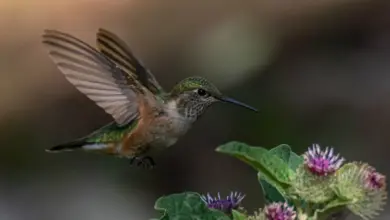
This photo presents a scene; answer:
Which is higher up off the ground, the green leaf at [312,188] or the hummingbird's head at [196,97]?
the hummingbird's head at [196,97]

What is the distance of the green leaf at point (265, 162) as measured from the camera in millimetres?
2693

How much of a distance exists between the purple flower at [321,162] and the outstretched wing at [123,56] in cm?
119

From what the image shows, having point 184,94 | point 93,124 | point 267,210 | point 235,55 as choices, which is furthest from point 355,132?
point 267,210

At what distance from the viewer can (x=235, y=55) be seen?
10.7 m

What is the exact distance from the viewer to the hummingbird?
392cm

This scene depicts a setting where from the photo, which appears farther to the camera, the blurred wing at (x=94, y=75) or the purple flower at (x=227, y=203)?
the blurred wing at (x=94, y=75)

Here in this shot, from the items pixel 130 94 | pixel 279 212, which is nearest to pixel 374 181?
pixel 279 212

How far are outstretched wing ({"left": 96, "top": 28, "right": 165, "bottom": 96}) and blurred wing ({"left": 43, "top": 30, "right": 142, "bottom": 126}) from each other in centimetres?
6

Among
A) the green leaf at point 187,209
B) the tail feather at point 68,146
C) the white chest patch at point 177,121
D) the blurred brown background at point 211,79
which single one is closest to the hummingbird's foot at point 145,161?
the white chest patch at point 177,121

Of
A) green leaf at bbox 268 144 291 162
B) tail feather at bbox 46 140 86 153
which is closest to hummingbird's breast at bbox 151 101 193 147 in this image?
tail feather at bbox 46 140 86 153

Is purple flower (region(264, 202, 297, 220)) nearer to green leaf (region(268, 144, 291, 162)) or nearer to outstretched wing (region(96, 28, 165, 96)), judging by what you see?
green leaf (region(268, 144, 291, 162))

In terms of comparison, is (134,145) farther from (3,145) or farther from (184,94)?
(3,145)

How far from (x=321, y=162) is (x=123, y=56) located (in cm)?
135

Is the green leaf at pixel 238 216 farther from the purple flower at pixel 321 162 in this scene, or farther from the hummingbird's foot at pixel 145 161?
the hummingbird's foot at pixel 145 161
